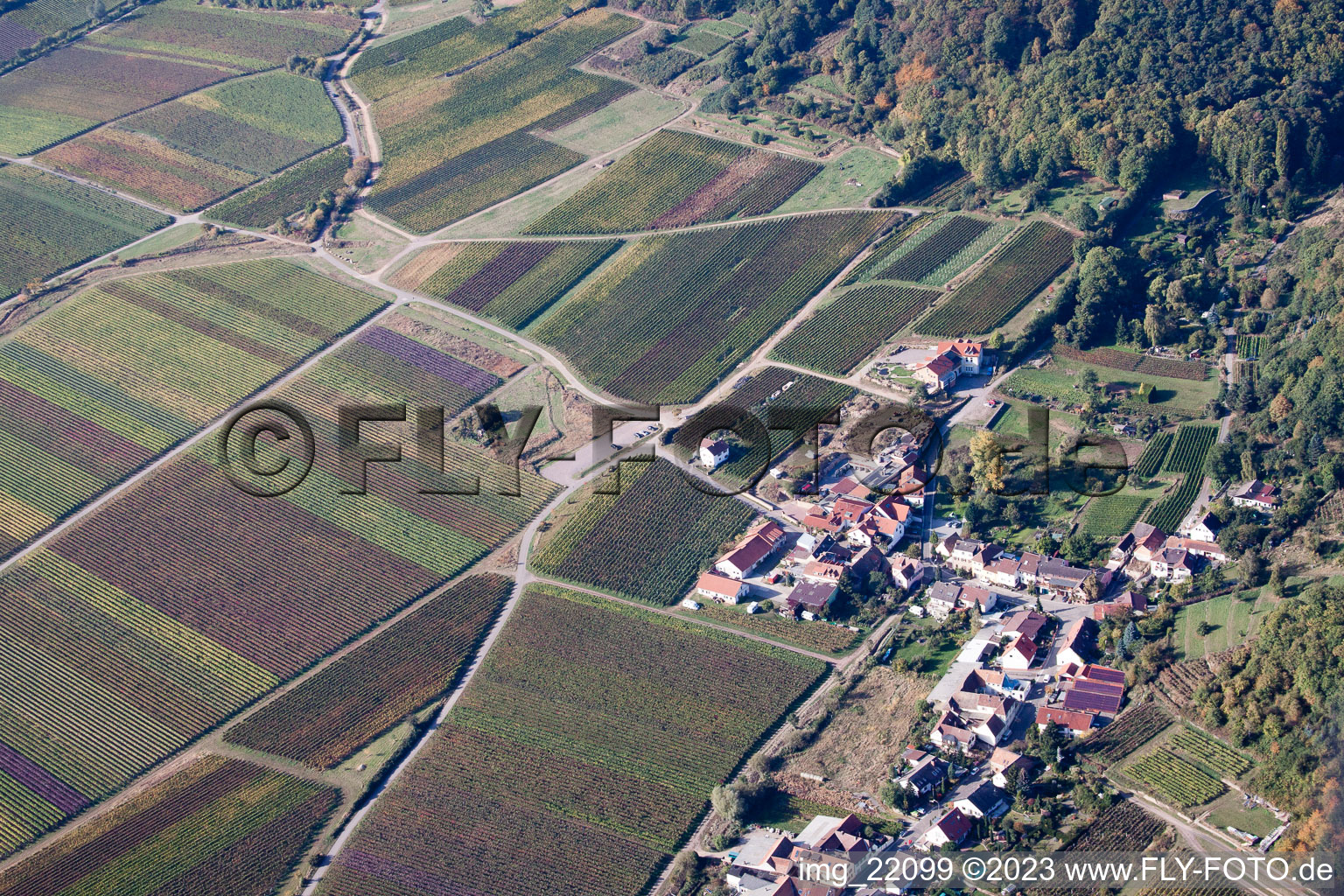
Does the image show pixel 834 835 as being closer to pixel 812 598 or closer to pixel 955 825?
pixel 955 825

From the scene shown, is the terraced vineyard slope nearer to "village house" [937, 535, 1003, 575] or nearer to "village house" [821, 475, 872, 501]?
"village house" [821, 475, 872, 501]

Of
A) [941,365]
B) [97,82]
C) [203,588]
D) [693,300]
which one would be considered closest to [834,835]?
[941,365]

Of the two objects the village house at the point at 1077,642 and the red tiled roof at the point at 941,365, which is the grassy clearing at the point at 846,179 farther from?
the village house at the point at 1077,642

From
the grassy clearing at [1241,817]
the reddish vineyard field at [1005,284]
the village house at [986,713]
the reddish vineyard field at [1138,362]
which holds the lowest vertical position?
the village house at [986,713]

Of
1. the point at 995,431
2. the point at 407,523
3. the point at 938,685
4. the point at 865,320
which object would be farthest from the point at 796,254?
the point at 938,685

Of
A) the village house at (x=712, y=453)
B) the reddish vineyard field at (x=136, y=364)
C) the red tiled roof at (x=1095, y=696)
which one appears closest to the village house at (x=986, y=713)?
the red tiled roof at (x=1095, y=696)

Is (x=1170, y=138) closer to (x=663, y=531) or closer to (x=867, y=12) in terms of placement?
(x=867, y=12)

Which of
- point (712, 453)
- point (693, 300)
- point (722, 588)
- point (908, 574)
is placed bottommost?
point (722, 588)
